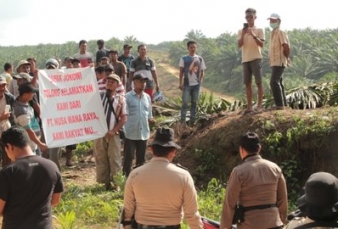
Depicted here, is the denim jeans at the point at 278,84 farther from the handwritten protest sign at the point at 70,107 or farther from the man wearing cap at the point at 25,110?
the man wearing cap at the point at 25,110

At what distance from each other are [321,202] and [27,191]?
216 cm

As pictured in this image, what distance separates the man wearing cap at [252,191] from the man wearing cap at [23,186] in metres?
1.55

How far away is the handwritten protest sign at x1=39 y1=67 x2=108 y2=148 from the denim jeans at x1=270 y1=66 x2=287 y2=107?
119 inches

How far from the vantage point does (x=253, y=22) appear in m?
8.58

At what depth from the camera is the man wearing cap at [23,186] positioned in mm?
3826

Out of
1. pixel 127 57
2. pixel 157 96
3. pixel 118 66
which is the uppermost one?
pixel 127 57

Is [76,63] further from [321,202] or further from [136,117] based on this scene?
[321,202]

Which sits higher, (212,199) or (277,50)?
(277,50)

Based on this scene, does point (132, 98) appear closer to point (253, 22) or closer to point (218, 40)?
point (253, 22)

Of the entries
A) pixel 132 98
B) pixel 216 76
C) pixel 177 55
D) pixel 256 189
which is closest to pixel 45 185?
pixel 256 189

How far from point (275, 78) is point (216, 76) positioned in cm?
2349

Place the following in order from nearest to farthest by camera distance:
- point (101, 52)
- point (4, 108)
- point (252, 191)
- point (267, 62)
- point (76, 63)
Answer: point (252, 191)
point (4, 108)
point (76, 63)
point (101, 52)
point (267, 62)

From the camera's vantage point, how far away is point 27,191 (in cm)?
388

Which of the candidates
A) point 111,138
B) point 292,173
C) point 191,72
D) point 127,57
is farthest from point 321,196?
point 127,57
